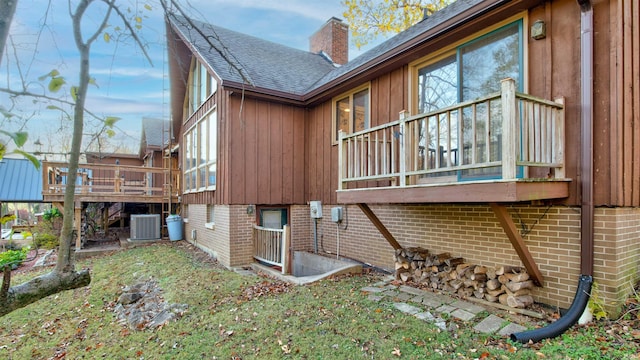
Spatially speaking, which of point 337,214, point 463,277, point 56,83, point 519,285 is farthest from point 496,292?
point 56,83

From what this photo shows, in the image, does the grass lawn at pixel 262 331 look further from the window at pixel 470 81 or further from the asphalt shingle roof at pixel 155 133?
the asphalt shingle roof at pixel 155 133

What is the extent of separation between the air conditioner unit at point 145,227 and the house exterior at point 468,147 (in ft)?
16.4

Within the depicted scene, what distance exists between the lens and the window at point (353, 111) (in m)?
7.44

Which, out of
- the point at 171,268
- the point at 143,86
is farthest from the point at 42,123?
the point at 171,268

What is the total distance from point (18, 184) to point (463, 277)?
2248 centimetres

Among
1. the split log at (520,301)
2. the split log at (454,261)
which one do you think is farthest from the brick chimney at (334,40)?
the split log at (520,301)

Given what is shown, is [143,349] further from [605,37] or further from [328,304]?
[605,37]

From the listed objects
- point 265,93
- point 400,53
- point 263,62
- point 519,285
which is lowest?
point 519,285

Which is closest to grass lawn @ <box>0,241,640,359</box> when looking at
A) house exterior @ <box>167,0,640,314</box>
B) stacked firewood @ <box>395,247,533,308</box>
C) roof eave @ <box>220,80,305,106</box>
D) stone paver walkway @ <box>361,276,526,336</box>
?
stone paver walkway @ <box>361,276,526,336</box>

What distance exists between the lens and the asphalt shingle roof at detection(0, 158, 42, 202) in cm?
1719

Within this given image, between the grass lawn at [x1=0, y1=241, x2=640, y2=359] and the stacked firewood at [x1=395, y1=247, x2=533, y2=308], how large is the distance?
0.72 metres

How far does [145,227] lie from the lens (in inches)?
493

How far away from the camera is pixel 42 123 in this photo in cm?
212

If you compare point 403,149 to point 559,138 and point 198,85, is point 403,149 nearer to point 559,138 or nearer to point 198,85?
point 559,138
